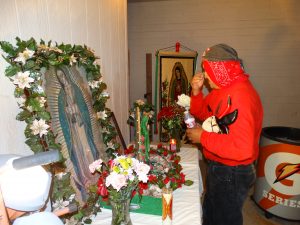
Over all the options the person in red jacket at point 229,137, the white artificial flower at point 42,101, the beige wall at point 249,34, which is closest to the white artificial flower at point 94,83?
the white artificial flower at point 42,101

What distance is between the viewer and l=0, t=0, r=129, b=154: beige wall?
0.90 meters

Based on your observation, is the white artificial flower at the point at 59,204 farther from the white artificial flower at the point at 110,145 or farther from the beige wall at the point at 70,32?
the white artificial flower at the point at 110,145

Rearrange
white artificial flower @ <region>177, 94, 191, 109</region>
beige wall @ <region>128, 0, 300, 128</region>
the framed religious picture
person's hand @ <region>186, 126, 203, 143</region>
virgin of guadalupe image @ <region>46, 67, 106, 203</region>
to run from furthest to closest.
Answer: the framed religious picture → beige wall @ <region>128, 0, 300, 128</region> → white artificial flower @ <region>177, 94, 191, 109</region> → person's hand @ <region>186, 126, 203, 143</region> → virgin of guadalupe image @ <region>46, 67, 106, 203</region>

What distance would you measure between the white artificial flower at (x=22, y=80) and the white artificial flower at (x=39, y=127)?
0.46 ft

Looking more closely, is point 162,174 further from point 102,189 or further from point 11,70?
point 11,70

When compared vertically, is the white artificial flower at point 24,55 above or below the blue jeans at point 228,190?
above

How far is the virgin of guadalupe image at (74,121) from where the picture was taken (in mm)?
1067

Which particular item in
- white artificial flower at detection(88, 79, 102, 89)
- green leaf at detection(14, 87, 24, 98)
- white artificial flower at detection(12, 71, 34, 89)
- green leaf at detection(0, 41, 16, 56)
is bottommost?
green leaf at detection(14, 87, 24, 98)

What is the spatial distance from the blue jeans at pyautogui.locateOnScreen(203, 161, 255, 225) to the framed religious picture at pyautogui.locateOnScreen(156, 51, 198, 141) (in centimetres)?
212

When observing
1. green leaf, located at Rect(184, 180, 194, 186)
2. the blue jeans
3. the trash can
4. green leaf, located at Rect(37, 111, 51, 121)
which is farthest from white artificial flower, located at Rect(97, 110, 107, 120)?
the trash can

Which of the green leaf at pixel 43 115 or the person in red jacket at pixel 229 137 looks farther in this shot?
the person in red jacket at pixel 229 137

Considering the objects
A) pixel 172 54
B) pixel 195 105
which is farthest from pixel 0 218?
pixel 172 54

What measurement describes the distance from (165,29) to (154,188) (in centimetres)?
309

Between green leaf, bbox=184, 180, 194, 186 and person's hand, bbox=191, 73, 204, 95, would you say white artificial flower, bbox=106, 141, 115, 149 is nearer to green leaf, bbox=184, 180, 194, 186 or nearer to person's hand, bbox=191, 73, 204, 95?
green leaf, bbox=184, 180, 194, 186
